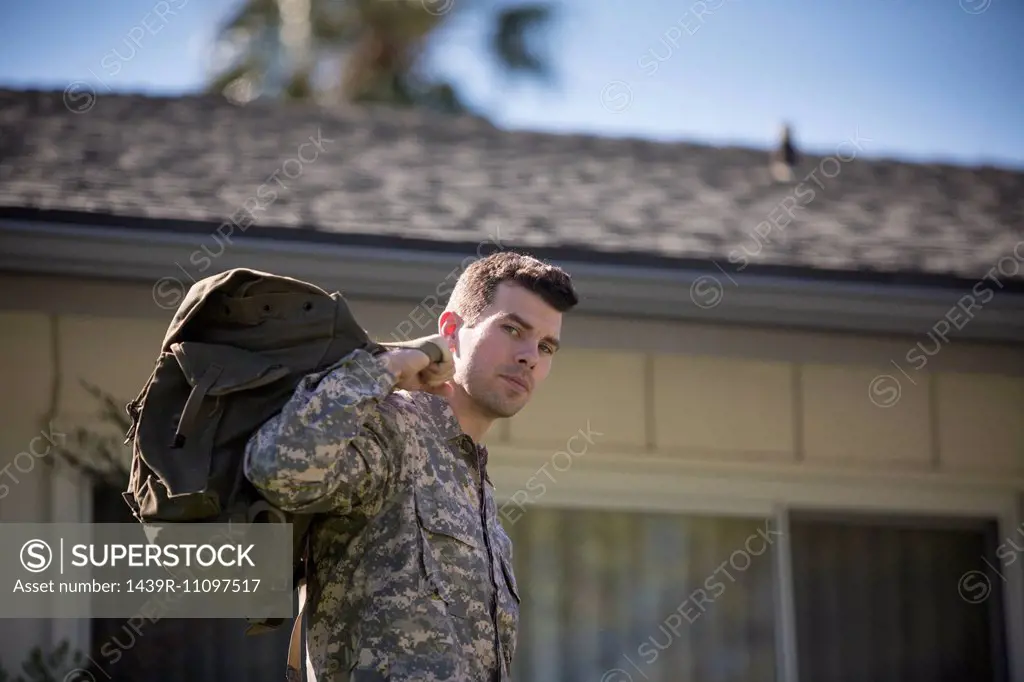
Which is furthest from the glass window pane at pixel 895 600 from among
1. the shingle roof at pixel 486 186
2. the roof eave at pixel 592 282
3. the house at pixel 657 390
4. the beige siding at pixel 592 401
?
the shingle roof at pixel 486 186

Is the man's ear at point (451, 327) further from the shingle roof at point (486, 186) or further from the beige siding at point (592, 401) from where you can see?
the beige siding at point (592, 401)

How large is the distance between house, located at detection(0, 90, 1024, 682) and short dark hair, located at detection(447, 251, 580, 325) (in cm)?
→ 175

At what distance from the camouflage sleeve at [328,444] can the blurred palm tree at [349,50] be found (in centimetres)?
1969

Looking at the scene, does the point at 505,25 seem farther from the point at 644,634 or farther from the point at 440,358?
the point at 440,358

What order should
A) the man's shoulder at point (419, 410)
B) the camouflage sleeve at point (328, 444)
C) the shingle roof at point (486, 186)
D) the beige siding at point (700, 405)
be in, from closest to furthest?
the camouflage sleeve at point (328, 444), the man's shoulder at point (419, 410), the beige siding at point (700, 405), the shingle roof at point (486, 186)

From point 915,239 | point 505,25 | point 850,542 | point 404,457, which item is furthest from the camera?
point 505,25

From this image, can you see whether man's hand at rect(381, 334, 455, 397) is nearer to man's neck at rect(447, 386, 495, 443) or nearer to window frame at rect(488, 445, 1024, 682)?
man's neck at rect(447, 386, 495, 443)

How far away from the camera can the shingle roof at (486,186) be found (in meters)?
6.43

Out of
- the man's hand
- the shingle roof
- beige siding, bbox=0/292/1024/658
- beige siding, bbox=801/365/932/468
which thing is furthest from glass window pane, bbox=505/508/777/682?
the man's hand

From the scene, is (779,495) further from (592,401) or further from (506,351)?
(506,351)

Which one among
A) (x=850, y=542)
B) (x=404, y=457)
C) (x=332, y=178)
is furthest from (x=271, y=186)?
(x=404, y=457)

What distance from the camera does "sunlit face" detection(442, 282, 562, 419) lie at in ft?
13.3

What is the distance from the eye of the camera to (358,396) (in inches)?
141

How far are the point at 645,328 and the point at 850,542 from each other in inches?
59.1
